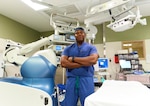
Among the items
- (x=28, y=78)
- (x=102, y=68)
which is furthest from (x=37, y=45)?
(x=102, y=68)

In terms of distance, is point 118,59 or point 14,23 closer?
point 118,59

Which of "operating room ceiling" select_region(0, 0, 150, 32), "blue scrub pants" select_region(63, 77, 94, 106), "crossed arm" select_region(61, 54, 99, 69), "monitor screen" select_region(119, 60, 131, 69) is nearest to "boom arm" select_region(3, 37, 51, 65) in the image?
"crossed arm" select_region(61, 54, 99, 69)

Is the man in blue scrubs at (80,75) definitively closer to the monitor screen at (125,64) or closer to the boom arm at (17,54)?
the boom arm at (17,54)

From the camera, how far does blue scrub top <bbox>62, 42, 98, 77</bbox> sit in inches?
78.9

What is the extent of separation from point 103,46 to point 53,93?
11.4 ft

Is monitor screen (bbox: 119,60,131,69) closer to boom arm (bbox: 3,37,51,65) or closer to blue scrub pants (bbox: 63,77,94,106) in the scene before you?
blue scrub pants (bbox: 63,77,94,106)

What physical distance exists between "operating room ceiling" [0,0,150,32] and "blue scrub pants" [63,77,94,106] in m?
2.32

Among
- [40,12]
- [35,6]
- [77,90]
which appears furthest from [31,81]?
[40,12]

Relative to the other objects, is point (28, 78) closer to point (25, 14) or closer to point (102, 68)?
point (102, 68)

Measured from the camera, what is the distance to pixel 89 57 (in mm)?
1965

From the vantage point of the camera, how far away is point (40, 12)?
4.38 meters

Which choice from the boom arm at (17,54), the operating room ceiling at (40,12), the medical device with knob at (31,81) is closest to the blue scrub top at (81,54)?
the medical device with knob at (31,81)

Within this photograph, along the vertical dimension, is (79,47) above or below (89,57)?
above

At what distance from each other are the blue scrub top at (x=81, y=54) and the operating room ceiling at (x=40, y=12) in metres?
1.89
